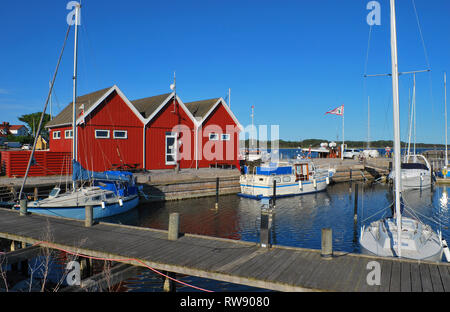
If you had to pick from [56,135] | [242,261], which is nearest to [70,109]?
[56,135]

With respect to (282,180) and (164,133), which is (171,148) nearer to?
(164,133)

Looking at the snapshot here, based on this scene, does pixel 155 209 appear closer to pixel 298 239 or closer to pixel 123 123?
pixel 123 123

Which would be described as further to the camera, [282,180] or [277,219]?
[282,180]

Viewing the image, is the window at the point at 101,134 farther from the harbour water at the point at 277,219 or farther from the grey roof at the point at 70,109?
the harbour water at the point at 277,219

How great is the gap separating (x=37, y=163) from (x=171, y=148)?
1157 centimetres

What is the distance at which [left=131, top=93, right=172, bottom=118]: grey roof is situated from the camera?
31.4m

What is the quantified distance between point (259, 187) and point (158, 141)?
1029 cm

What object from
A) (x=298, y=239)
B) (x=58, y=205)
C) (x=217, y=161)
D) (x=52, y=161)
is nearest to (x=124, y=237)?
(x=58, y=205)

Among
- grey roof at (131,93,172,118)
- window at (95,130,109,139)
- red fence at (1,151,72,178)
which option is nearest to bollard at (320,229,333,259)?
red fence at (1,151,72,178)

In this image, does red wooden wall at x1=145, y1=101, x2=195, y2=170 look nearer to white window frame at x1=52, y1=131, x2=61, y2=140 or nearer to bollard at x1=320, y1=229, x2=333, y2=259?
white window frame at x1=52, y1=131, x2=61, y2=140

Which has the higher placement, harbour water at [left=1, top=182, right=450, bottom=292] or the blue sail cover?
the blue sail cover

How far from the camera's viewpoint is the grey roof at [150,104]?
31.4 m

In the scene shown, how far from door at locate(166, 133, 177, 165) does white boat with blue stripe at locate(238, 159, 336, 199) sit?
271 inches

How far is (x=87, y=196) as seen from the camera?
61.8ft
